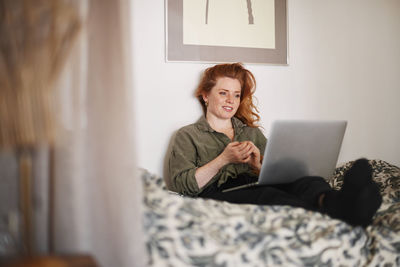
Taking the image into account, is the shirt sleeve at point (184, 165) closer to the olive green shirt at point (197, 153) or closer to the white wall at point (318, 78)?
the olive green shirt at point (197, 153)

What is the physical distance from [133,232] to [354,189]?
0.73m

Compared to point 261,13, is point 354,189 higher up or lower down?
lower down

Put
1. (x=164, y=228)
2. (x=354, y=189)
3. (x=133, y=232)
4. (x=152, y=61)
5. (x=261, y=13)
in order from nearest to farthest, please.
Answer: (x=133, y=232) → (x=164, y=228) → (x=354, y=189) → (x=152, y=61) → (x=261, y=13)

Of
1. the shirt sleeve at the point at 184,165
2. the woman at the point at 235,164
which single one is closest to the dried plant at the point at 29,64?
the woman at the point at 235,164

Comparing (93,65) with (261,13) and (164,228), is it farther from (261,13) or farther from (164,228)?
(261,13)

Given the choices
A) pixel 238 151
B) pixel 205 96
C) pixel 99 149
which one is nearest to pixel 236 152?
pixel 238 151

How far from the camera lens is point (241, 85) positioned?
2.05 metres

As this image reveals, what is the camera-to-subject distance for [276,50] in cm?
230

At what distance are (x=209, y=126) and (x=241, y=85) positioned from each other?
1.08ft

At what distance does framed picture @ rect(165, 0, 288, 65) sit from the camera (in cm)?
Answer: 209

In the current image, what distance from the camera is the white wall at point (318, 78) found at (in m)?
2.08

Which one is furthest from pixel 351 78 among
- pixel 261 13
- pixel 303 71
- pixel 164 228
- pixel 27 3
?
pixel 27 3

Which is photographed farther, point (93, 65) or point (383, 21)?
point (383, 21)

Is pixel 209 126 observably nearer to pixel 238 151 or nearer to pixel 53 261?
pixel 238 151
